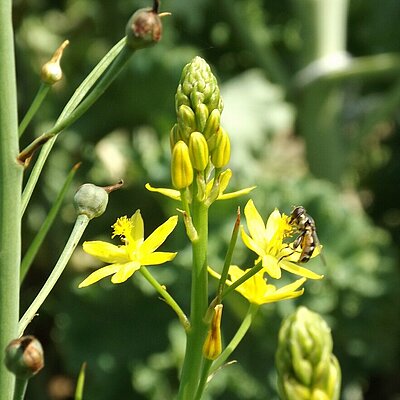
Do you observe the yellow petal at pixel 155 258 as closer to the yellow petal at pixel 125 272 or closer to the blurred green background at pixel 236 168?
the yellow petal at pixel 125 272

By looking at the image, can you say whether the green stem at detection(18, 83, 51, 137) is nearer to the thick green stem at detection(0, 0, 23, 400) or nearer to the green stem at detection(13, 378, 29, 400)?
the thick green stem at detection(0, 0, 23, 400)

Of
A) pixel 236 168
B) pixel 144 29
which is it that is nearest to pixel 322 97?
pixel 236 168

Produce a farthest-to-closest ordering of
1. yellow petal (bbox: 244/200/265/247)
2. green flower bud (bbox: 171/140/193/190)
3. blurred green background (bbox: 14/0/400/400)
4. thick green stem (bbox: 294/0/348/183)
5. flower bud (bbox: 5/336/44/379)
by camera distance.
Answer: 1. thick green stem (bbox: 294/0/348/183)
2. blurred green background (bbox: 14/0/400/400)
3. yellow petal (bbox: 244/200/265/247)
4. green flower bud (bbox: 171/140/193/190)
5. flower bud (bbox: 5/336/44/379)

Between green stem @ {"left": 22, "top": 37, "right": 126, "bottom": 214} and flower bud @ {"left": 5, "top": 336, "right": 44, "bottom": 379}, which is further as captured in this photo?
green stem @ {"left": 22, "top": 37, "right": 126, "bottom": 214}

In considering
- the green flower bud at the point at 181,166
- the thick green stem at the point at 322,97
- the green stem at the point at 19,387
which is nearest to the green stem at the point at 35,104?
the green flower bud at the point at 181,166

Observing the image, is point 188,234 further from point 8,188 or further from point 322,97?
point 322,97

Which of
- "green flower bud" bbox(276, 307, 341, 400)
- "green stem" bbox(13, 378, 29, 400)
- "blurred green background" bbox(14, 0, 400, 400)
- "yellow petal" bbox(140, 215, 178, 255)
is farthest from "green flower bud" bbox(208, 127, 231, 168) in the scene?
"blurred green background" bbox(14, 0, 400, 400)
